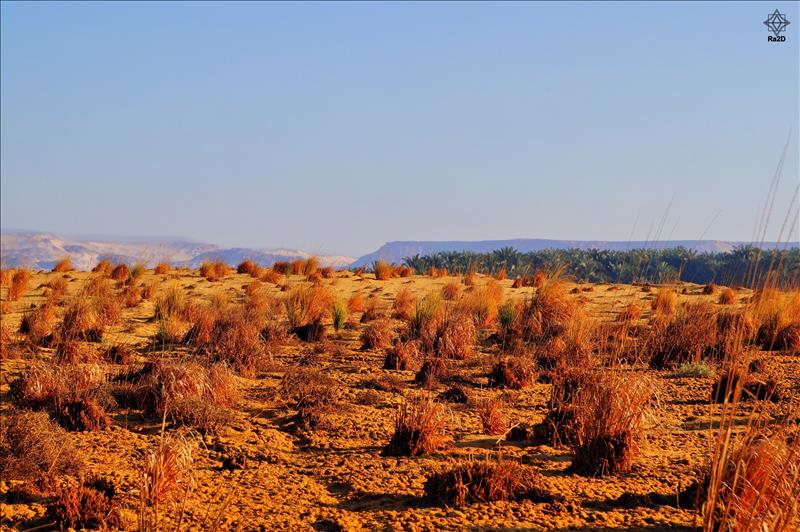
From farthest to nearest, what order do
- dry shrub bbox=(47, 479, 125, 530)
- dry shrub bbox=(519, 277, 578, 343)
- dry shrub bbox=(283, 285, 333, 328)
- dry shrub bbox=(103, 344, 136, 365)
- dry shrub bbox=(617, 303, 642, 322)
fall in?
1. dry shrub bbox=(283, 285, 333, 328)
2. dry shrub bbox=(519, 277, 578, 343)
3. dry shrub bbox=(103, 344, 136, 365)
4. dry shrub bbox=(617, 303, 642, 322)
5. dry shrub bbox=(47, 479, 125, 530)

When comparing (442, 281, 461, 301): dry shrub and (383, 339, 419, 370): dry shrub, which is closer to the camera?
(383, 339, 419, 370): dry shrub

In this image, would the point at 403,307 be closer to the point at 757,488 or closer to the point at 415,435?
the point at 415,435

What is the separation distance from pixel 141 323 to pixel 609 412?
1040 centimetres

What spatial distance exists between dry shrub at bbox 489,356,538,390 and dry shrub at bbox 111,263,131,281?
14804 millimetres

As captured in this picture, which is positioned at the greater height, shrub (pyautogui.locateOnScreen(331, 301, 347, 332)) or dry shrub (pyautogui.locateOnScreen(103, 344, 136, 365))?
shrub (pyautogui.locateOnScreen(331, 301, 347, 332))

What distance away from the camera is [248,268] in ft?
84.2

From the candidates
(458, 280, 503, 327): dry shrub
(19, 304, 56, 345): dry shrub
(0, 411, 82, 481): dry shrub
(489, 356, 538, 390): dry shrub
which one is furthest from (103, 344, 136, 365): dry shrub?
(458, 280, 503, 327): dry shrub

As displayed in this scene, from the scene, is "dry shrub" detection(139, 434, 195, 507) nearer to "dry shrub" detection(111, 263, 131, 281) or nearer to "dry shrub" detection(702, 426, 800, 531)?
"dry shrub" detection(702, 426, 800, 531)

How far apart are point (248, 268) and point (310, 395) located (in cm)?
1824

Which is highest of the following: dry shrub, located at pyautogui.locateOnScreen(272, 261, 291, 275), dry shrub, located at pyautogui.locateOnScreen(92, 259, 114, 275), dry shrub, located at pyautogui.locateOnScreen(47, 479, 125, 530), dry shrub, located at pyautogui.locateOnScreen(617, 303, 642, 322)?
dry shrub, located at pyautogui.locateOnScreen(617, 303, 642, 322)

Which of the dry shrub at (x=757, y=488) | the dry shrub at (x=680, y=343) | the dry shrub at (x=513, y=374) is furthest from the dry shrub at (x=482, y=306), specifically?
the dry shrub at (x=757, y=488)

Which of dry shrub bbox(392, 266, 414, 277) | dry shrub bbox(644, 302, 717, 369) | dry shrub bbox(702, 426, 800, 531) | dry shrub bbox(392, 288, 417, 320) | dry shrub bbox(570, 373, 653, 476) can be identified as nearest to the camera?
dry shrub bbox(702, 426, 800, 531)

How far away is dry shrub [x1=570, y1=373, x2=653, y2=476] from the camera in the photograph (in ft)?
18.9

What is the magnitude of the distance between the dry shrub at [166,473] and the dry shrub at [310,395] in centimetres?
189
